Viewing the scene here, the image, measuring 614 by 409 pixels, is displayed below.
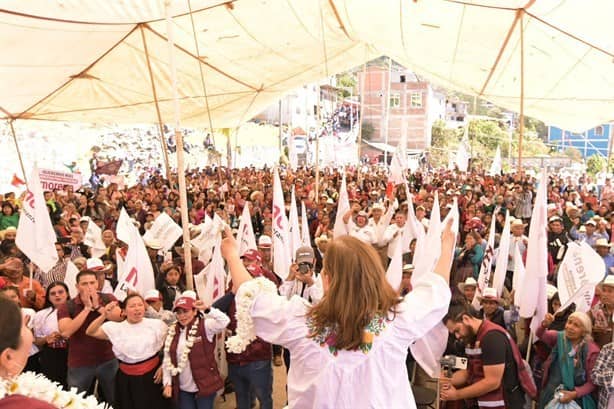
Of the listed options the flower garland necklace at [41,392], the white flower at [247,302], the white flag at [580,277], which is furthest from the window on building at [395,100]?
the flower garland necklace at [41,392]

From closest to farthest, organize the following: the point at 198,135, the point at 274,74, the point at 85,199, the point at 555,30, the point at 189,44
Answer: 1. the point at 555,30
2. the point at 85,199
3. the point at 189,44
4. the point at 274,74
5. the point at 198,135

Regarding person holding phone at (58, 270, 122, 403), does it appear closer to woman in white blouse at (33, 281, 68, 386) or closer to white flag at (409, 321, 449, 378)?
woman in white blouse at (33, 281, 68, 386)

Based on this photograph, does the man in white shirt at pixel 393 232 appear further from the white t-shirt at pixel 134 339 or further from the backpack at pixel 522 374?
the white t-shirt at pixel 134 339

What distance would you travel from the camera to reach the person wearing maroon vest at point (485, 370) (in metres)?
4.12

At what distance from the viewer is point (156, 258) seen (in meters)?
7.84

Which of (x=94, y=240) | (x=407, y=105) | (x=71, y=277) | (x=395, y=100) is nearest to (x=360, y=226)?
(x=94, y=240)

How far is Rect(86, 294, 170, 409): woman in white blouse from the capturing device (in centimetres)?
469

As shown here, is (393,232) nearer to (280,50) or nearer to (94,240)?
(94,240)

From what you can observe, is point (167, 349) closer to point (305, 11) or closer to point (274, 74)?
point (305, 11)

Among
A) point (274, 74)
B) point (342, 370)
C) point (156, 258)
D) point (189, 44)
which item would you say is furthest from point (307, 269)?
point (274, 74)

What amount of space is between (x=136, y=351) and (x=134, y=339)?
99 mm

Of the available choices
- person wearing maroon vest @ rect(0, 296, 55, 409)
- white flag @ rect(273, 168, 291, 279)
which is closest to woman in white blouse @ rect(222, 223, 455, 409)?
person wearing maroon vest @ rect(0, 296, 55, 409)

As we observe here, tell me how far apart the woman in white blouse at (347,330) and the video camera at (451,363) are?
179cm

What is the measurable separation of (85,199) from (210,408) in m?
9.04
